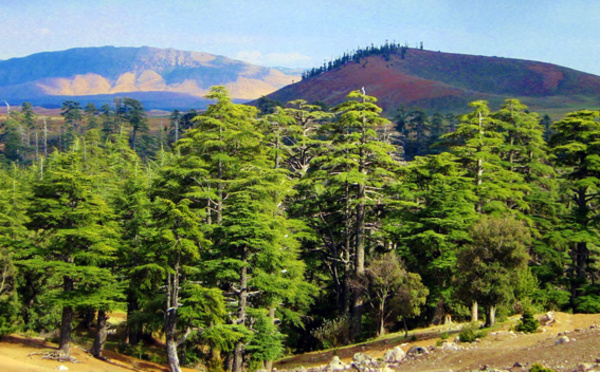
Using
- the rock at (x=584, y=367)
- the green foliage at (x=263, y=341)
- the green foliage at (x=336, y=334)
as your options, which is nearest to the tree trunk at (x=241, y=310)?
the green foliage at (x=263, y=341)

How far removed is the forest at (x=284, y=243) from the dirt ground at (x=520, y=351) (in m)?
1.93

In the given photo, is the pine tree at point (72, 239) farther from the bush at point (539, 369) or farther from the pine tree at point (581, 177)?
the pine tree at point (581, 177)

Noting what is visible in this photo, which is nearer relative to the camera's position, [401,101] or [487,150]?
[487,150]

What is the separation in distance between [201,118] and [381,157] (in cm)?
1134

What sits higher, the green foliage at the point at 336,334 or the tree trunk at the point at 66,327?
the tree trunk at the point at 66,327

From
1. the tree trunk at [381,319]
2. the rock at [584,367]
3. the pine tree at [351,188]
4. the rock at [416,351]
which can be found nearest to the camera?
the rock at [584,367]

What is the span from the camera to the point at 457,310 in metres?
29.2

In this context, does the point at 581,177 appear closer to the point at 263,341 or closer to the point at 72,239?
the point at 263,341

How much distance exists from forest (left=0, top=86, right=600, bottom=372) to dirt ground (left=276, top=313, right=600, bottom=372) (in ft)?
6.35

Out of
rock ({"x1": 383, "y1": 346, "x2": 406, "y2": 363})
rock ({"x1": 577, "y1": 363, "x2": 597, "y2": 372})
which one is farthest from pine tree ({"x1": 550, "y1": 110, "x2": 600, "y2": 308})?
rock ({"x1": 577, "y1": 363, "x2": 597, "y2": 372})

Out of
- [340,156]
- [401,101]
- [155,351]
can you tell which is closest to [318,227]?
[340,156]

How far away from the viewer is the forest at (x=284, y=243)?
78.3 ft

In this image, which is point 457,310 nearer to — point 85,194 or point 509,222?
point 509,222

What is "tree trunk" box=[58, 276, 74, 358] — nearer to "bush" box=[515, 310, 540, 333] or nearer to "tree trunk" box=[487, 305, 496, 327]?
"tree trunk" box=[487, 305, 496, 327]
